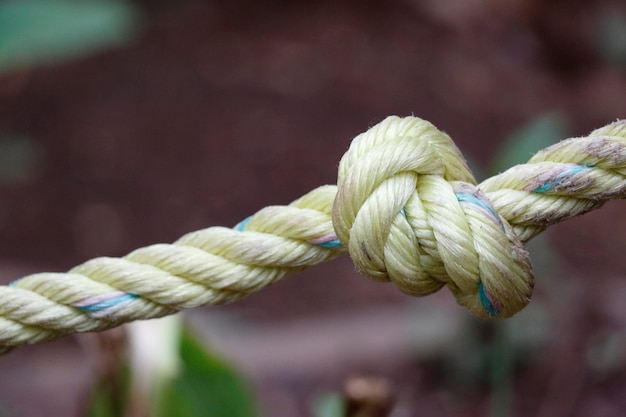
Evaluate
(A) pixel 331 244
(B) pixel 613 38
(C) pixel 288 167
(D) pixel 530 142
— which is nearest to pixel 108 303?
(A) pixel 331 244

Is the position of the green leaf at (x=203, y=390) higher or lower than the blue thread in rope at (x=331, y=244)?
lower

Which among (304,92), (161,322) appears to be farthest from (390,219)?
(304,92)

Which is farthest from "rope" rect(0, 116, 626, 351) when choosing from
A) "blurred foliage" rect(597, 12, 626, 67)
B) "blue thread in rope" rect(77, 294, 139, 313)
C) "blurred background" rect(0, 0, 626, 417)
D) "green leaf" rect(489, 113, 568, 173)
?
"blurred foliage" rect(597, 12, 626, 67)

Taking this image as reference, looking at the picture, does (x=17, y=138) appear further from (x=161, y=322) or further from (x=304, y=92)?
(x=161, y=322)

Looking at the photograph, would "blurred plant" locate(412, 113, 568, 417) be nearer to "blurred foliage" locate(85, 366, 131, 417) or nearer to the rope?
"blurred foliage" locate(85, 366, 131, 417)

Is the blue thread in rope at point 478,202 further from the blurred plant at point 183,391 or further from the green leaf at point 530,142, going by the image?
the green leaf at point 530,142

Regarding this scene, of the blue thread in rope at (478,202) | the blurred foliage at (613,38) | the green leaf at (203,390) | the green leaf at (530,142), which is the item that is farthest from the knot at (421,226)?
the blurred foliage at (613,38)
